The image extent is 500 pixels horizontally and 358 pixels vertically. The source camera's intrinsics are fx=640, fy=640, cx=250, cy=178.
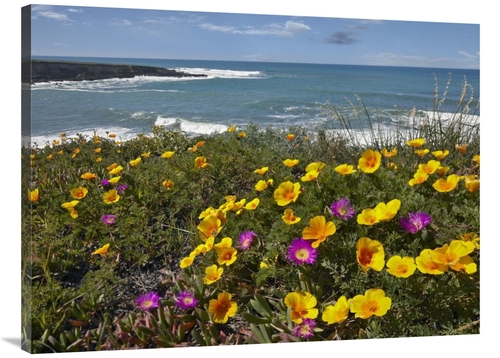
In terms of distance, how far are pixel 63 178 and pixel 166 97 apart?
67 centimetres

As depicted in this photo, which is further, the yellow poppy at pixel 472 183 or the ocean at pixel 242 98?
the yellow poppy at pixel 472 183

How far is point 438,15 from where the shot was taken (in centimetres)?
365

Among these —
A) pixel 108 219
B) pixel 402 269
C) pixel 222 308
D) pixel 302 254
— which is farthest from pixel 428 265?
pixel 108 219

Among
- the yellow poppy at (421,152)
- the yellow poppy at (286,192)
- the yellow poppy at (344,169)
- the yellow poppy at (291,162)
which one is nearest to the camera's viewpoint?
the yellow poppy at (286,192)

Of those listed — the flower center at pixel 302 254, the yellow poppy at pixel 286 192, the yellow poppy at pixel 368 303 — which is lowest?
the yellow poppy at pixel 368 303

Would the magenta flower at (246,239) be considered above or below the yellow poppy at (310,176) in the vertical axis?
below

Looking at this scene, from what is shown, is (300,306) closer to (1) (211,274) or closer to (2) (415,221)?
(1) (211,274)

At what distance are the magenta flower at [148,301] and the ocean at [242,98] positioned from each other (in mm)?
813

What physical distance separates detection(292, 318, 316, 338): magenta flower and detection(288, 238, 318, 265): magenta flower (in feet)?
0.87

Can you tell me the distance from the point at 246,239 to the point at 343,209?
48 cm

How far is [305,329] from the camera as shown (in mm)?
2898

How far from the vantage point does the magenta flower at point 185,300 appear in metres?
2.95

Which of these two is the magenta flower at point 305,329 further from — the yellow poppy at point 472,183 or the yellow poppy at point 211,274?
the yellow poppy at point 472,183

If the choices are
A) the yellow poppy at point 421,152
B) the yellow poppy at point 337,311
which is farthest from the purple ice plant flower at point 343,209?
the yellow poppy at point 421,152
